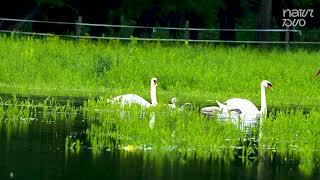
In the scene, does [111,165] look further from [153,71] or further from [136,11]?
[136,11]

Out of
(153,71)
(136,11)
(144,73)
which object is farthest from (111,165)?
(136,11)

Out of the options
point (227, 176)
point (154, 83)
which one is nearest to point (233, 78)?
point (154, 83)

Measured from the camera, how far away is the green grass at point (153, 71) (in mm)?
32031

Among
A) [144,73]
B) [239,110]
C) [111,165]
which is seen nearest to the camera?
[111,165]

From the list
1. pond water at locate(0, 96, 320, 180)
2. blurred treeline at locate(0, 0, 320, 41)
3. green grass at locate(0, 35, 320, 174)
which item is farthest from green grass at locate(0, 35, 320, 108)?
pond water at locate(0, 96, 320, 180)

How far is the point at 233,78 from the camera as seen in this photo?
3422cm

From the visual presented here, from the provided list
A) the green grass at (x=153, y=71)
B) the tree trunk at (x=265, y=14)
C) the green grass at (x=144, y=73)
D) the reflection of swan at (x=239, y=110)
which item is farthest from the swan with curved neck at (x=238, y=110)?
the tree trunk at (x=265, y=14)

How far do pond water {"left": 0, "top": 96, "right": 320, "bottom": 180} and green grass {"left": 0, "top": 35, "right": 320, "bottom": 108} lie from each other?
42.5 feet

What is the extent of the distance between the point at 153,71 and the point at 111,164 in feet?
61.3

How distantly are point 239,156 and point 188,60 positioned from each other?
18629 mm

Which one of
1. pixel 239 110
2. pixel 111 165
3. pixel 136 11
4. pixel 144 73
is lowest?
pixel 111 165

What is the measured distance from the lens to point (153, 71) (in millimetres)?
34031

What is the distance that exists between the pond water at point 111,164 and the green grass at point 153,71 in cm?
1297

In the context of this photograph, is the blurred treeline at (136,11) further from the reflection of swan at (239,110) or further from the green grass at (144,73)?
the reflection of swan at (239,110)
